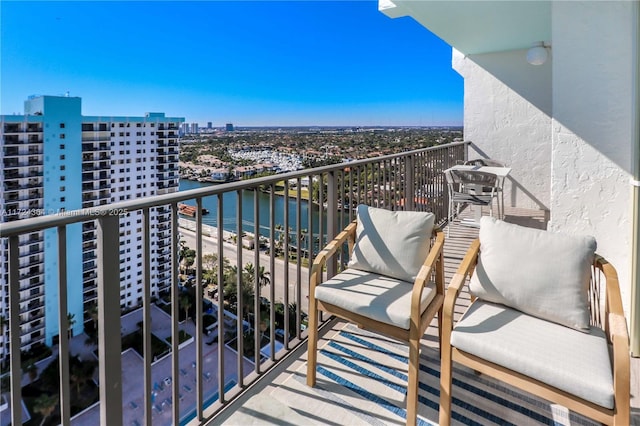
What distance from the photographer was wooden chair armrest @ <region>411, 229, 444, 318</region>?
1.85 meters

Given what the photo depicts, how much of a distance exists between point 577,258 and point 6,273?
7.78 feet

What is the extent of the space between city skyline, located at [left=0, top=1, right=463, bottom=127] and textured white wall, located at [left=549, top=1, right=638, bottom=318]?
45.9 feet

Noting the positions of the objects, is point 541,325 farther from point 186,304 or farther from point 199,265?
point 186,304

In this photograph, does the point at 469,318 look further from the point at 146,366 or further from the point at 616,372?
the point at 146,366

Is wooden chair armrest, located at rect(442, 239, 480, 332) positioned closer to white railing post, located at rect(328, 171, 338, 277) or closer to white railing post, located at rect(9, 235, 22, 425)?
white railing post, located at rect(328, 171, 338, 277)

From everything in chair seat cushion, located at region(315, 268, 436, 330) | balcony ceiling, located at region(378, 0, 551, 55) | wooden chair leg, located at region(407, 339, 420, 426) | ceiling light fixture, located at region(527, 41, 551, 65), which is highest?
balcony ceiling, located at region(378, 0, 551, 55)

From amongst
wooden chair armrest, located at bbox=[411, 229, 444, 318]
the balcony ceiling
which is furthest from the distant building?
wooden chair armrest, located at bbox=[411, 229, 444, 318]

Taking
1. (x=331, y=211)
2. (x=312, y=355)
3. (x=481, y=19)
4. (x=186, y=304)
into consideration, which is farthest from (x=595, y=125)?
(x=186, y=304)

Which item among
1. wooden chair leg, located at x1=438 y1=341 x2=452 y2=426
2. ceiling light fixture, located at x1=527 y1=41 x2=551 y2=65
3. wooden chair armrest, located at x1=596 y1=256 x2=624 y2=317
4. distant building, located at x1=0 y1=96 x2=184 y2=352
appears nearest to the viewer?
wooden chair armrest, located at x1=596 y1=256 x2=624 y2=317

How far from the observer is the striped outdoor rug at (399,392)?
1.93 m

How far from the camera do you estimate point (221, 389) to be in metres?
2.02

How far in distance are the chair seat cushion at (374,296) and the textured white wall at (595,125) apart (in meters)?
1.50

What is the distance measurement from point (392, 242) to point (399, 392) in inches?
34.4

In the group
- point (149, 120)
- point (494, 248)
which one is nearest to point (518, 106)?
point (494, 248)
